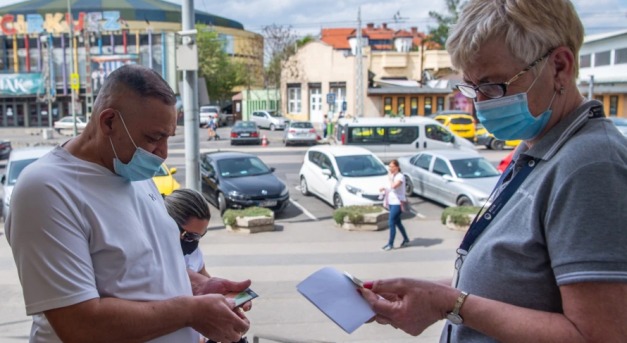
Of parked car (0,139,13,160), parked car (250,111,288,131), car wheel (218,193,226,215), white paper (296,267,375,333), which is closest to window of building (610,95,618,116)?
parked car (250,111,288,131)

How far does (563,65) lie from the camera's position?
1.66m

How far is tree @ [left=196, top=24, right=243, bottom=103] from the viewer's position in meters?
56.6

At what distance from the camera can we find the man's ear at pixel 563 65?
164cm

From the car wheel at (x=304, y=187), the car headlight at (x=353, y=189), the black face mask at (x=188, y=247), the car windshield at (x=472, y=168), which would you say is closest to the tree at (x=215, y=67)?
the car wheel at (x=304, y=187)

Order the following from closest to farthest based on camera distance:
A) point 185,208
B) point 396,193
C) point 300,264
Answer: point 185,208 < point 300,264 < point 396,193

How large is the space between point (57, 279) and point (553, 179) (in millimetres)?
1574

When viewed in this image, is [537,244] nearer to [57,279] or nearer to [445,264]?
[57,279]

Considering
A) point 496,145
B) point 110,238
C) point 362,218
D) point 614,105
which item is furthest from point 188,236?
point 614,105

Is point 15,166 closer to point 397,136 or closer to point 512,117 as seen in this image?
point 512,117

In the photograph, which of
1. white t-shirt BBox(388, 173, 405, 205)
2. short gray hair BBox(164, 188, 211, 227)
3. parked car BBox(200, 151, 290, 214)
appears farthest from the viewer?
parked car BBox(200, 151, 290, 214)

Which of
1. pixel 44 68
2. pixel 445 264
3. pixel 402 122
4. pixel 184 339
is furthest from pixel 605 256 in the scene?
pixel 44 68

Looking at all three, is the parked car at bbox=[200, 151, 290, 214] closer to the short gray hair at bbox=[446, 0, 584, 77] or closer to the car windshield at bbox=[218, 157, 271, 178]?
the car windshield at bbox=[218, 157, 271, 178]

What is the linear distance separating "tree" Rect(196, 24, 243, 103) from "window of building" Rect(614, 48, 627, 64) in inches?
1457

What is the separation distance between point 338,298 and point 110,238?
2.77 ft
